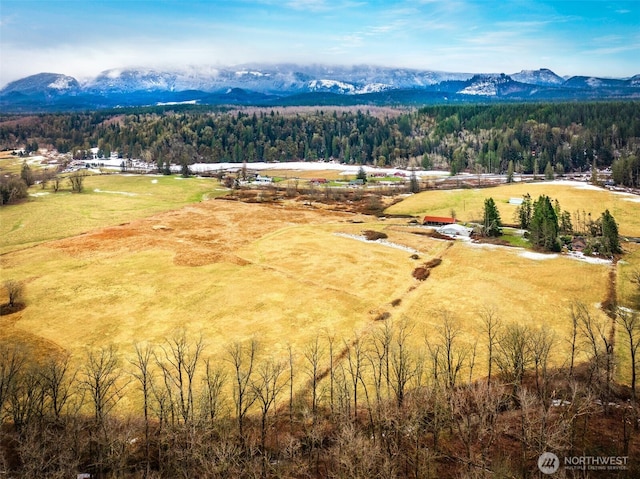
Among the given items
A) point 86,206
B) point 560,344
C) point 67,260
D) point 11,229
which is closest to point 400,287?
point 560,344

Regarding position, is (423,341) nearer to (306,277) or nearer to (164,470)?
(306,277)

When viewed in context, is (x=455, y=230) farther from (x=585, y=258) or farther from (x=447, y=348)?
(x=447, y=348)

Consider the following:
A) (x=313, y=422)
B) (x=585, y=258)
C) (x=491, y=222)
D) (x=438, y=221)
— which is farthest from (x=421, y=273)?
(x=313, y=422)

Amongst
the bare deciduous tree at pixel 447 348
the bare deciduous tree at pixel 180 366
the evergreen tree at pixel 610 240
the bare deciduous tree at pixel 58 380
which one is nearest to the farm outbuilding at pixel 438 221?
the evergreen tree at pixel 610 240

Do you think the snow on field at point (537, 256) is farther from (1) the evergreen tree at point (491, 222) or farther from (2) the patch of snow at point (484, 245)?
(1) the evergreen tree at point (491, 222)

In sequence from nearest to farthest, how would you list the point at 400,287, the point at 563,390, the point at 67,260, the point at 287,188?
1. the point at 563,390
2. the point at 400,287
3. the point at 67,260
4. the point at 287,188

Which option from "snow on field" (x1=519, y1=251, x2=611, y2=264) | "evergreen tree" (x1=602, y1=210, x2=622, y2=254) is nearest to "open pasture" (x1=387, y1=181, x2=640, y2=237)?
"evergreen tree" (x1=602, y1=210, x2=622, y2=254)

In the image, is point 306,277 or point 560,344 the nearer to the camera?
point 560,344
